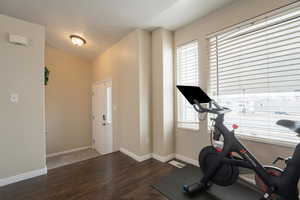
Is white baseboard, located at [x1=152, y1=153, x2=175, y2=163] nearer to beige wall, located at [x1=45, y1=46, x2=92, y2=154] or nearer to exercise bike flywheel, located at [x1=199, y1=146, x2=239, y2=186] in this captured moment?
exercise bike flywheel, located at [x1=199, y1=146, x2=239, y2=186]

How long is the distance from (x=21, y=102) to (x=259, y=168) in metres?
3.45

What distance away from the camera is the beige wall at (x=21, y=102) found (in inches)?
89.3

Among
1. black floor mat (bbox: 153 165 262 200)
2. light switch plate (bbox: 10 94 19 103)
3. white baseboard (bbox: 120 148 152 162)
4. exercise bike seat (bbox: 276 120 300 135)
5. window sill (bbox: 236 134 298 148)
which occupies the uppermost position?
light switch plate (bbox: 10 94 19 103)

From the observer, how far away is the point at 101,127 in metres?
4.26

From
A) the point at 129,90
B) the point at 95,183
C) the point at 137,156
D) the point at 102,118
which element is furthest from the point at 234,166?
the point at 102,118

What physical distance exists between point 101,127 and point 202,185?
10.6 feet

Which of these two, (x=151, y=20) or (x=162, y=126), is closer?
(x=151, y=20)

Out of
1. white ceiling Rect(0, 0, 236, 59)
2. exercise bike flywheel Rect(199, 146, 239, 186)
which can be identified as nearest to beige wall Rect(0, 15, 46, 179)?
white ceiling Rect(0, 0, 236, 59)

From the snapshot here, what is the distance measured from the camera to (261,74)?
192cm

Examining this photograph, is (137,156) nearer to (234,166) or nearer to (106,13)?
(234,166)

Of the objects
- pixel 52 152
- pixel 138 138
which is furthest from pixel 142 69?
pixel 52 152

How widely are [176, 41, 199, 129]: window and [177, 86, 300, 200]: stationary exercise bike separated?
2.71 ft

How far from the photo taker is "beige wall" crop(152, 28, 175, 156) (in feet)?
9.38

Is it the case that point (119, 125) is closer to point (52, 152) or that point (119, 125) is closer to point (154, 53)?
point (154, 53)
